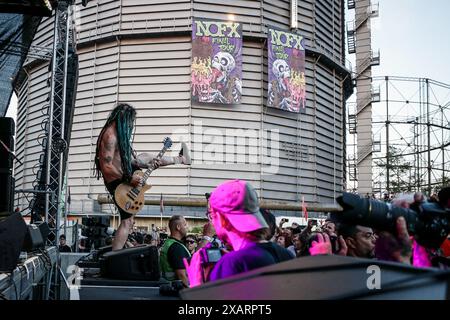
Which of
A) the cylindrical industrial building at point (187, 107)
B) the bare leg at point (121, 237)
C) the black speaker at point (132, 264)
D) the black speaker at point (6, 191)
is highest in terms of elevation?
the cylindrical industrial building at point (187, 107)

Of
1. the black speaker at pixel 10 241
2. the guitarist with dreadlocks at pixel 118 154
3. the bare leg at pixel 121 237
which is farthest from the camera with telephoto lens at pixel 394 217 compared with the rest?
the guitarist with dreadlocks at pixel 118 154

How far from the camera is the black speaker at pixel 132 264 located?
12.5 feet

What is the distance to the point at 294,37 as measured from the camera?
30.9m

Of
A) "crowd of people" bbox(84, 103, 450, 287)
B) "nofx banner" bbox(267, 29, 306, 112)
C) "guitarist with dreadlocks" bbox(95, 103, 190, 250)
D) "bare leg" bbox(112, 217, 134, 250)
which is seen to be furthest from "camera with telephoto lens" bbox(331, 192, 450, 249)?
"nofx banner" bbox(267, 29, 306, 112)

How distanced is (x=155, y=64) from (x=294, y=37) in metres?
8.78

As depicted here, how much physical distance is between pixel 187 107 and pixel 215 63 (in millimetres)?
2984

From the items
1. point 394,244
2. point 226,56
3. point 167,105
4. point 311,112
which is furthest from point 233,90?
point 394,244

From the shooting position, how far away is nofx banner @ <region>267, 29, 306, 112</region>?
29688 millimetres

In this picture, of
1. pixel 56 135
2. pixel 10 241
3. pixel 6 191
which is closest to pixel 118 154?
pixel 6 191

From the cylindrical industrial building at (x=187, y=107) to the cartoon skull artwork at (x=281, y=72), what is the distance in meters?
0.92

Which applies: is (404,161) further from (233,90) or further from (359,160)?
(233,90)

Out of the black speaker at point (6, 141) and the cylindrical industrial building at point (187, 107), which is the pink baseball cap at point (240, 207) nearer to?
the black speaker at point (6, 141)

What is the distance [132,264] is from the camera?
152 inches

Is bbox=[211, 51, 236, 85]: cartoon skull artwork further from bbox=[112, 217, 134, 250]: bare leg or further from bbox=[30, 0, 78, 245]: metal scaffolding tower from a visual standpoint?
bbox=[112, 217, 134, 250]: bare leg
